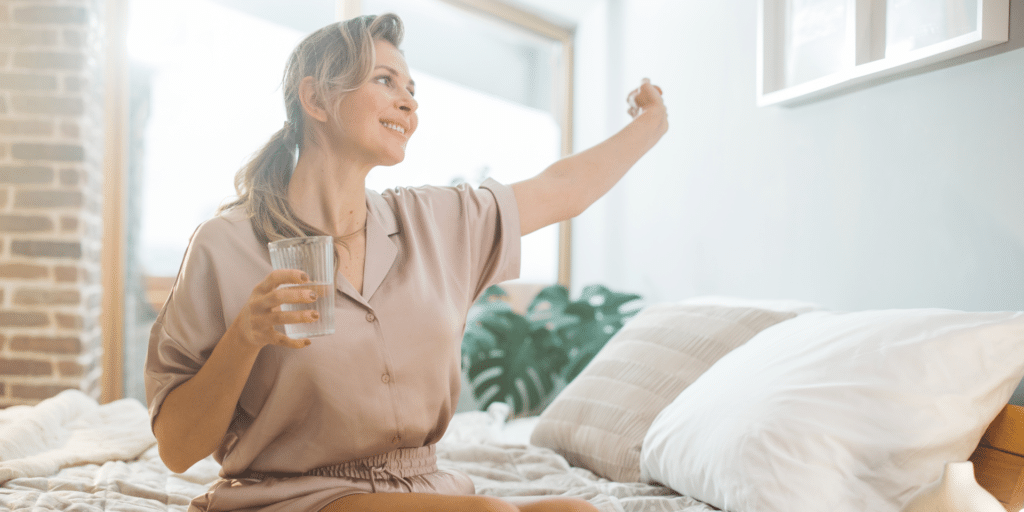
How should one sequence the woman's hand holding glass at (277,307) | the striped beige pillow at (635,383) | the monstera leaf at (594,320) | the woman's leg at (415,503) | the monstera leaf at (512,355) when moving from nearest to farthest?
the woman's hand holding glass at (277,307), the woman's leg at (415,503), the striped beige pillow at (635,383), the monstera leaf at (594,320), the monstera leaf at (512,355)

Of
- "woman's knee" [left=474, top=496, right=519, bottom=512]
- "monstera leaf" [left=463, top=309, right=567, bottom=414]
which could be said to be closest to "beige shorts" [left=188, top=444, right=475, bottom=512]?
"woman's knee" [left=474, top=496, right=519, bottom=512]

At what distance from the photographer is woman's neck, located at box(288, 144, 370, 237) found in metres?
1.13

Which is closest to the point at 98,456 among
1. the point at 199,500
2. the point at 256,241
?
the point at 199,500

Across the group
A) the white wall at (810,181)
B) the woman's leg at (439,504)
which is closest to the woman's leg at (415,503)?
the woman's leg at (439,504)

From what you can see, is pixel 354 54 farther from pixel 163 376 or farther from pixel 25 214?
pixel 25 214

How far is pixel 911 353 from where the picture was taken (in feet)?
3.56

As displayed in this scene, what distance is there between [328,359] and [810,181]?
1.42 metres

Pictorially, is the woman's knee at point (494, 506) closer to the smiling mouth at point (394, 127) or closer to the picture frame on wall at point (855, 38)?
the smiling mouth at point (394, 127)

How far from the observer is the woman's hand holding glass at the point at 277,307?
0.79m

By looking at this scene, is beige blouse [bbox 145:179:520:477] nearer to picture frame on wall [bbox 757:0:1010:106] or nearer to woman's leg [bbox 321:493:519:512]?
woman's leg [bbox 321:493:519:512]

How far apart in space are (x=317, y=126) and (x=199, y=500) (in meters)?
0.62

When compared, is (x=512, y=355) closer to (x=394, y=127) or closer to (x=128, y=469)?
(x=128, y=469)

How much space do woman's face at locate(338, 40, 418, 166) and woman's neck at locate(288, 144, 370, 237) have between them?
4 centimetres

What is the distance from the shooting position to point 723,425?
115 cm
